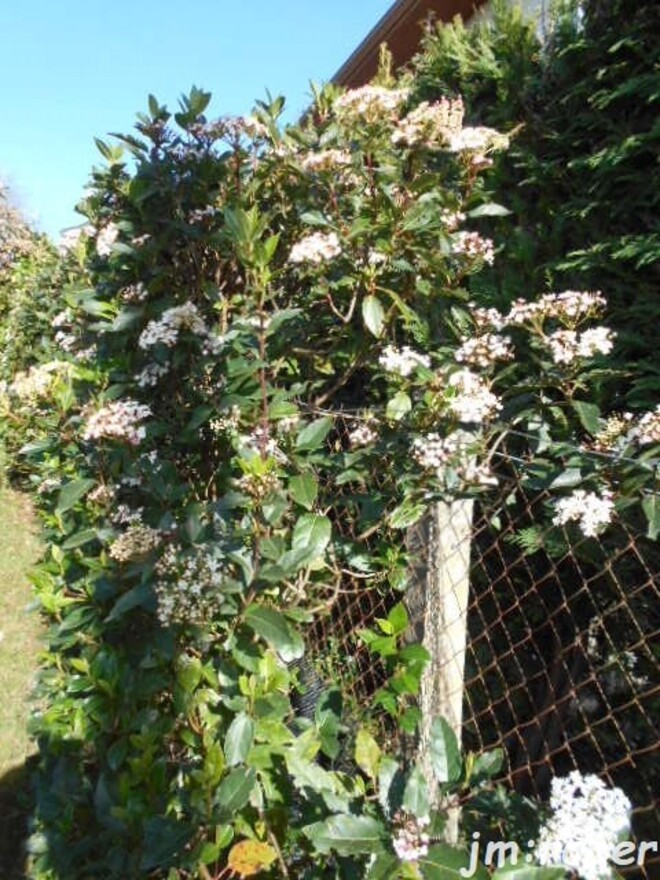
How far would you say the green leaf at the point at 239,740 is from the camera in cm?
154

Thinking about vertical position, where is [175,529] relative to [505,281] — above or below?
below

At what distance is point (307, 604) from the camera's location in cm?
224

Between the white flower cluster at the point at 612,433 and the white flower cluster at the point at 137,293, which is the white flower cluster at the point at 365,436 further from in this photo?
the white flower cluster at the point at 137,293

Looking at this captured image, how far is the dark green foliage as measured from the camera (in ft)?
8.04

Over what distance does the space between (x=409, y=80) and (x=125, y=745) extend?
3.99m

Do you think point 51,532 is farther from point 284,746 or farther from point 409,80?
point 409,80

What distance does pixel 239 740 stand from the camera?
5.12ft

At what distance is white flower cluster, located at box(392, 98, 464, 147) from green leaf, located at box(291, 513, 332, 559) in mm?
1185

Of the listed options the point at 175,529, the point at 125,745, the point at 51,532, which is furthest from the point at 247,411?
the point at 51,532

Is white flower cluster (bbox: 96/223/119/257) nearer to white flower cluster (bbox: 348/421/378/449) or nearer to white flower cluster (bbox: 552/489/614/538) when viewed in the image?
white flower cluster (bbox: 348/421/378/449)

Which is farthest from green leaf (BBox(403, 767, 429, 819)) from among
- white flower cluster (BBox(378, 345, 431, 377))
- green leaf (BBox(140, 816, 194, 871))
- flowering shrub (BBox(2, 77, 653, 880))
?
white flower cluster (BBox(378, 345, 431, 377))

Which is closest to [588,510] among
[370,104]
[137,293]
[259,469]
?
[259,469]

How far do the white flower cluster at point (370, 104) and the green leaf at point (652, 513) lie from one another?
147 cm

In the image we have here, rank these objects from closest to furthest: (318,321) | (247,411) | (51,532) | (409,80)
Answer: (247,411), (318,321), (51,532), (409,80)
